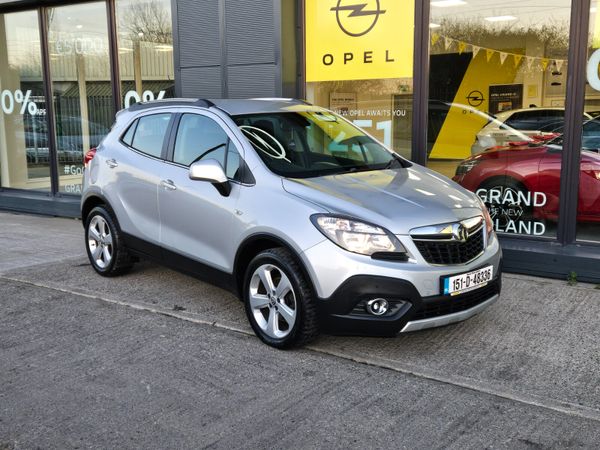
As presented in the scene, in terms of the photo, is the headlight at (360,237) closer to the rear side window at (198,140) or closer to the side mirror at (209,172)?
the side mirror at (209,172)

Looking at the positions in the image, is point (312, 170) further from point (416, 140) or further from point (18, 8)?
point (18, 8)

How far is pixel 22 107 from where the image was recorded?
1122cm

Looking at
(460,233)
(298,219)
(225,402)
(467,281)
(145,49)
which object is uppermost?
(145,49)

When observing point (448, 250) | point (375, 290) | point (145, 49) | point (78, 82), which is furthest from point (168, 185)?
point (78, 82)

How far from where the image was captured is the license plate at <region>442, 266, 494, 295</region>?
4.12 metres

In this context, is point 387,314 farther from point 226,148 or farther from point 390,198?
point 226,148

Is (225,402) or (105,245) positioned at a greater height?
(105,245)

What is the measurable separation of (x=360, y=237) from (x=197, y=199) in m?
1.54

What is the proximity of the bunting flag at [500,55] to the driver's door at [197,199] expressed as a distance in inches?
130

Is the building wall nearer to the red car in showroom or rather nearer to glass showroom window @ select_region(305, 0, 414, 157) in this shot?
glass showroom window @ select_region(305, 0, 414, 157)

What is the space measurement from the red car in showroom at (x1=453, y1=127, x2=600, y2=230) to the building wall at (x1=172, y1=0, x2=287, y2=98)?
2683 millimetres

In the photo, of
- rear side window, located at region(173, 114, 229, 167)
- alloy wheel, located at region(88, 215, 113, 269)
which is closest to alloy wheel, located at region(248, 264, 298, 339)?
rear side window, located at region(173, 114, 229, 167)

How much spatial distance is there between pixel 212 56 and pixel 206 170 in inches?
170

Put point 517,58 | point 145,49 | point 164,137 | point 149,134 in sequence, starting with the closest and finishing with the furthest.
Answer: point 164,137 < point 149,134 < point 517,58 < point 145,49
